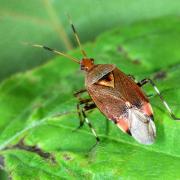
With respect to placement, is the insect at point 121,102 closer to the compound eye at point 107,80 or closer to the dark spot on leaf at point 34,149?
the compound eye at point 107,80

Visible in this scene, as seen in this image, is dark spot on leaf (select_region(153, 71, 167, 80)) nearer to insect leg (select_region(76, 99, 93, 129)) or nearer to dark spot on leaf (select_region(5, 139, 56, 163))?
insect leg (select_region(76, 99, 93, 129))

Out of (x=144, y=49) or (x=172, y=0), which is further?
(x=172, y=0)

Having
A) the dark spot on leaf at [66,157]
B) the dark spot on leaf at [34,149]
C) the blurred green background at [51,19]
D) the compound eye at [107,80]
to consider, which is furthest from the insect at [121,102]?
the blurred green background at [51,19]

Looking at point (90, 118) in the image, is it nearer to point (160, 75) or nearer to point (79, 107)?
point (79, 107)

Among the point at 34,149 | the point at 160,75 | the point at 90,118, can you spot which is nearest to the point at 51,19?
the point at 160,75

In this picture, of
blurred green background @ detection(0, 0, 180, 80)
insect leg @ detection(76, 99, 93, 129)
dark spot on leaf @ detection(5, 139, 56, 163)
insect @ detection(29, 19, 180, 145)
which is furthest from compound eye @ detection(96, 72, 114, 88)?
blurred green background @ detection(0, 0, 180, 80)

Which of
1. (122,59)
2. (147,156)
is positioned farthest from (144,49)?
(147,156)

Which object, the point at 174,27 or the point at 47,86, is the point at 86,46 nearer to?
the point at 47,86
